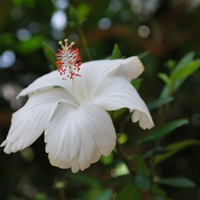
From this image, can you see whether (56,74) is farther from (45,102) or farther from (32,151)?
(32,151)

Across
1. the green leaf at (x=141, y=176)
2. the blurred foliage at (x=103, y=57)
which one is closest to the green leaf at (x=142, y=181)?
the green leaf at (x=141, y=176)

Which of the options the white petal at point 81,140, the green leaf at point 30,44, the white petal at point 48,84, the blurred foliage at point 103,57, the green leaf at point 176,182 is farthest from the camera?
the green leaf at point 30,44

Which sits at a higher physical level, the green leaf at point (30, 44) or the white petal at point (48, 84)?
the white petal at point (48, 84)

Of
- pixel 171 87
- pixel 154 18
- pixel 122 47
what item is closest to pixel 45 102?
pixel 171 87

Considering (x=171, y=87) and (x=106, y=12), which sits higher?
(x=106, y=12)

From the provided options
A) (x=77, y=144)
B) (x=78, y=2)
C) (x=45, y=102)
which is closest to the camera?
(x=77, y=144)

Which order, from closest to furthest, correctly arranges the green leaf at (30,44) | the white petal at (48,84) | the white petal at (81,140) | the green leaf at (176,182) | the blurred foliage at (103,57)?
the white petal at (81,140) → the white petal at (48,84) → the green leaf at (176,182) → the blurred foliage at (103,57) → the green leaf at (30,44)

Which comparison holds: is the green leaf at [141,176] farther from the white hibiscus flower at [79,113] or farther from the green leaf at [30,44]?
the green leaf at [30,44]
